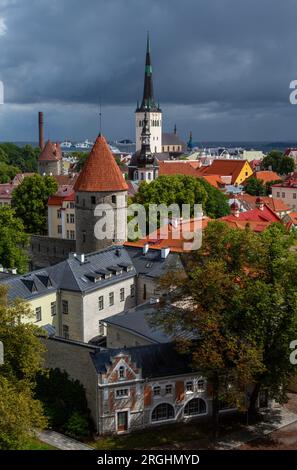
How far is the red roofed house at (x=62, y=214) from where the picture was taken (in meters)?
64.1

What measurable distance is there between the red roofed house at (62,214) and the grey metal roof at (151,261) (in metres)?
19.8

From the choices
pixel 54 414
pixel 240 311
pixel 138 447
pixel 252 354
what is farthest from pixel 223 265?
pixel 54 414

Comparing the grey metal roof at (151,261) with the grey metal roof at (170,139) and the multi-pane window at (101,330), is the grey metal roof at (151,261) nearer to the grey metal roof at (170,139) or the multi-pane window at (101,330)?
the multi-pane window at (101,330)

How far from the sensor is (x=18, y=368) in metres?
27.0

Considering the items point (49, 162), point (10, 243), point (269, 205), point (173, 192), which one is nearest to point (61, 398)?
point (10, 243)

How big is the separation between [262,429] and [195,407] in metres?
3.49

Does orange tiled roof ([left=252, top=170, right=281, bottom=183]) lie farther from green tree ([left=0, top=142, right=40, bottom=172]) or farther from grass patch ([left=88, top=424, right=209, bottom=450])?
grass patch ([left=88, top=424, right=209, bottom=450])

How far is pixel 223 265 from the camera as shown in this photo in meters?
29.2

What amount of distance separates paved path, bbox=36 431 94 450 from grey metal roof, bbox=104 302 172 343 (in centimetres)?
669

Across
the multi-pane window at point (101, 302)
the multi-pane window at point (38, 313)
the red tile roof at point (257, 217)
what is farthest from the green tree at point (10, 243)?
the red tile roof at point (257, 217)

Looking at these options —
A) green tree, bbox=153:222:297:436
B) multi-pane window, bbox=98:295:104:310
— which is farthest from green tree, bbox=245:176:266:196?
green tree, bbox=153:222:297:436

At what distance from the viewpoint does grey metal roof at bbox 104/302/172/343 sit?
33250 mm

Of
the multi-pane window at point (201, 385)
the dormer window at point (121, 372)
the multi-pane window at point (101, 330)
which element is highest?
the dormer window at point (121, 372)

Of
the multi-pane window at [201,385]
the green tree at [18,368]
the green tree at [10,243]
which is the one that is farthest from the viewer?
the green tree at [10,243]
